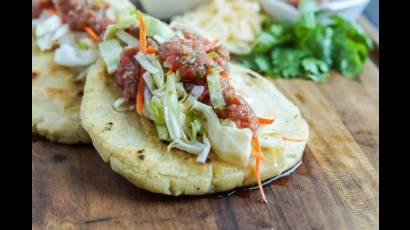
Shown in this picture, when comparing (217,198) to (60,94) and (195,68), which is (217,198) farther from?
(60,94)

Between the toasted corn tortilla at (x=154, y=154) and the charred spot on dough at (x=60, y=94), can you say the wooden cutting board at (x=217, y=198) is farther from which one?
the charred spot on dough at (x=60, y=94)

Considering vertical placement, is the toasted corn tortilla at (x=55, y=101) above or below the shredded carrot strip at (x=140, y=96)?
below

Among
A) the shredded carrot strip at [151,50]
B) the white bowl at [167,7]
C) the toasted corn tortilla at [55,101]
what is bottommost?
the white bowl at [167,7]

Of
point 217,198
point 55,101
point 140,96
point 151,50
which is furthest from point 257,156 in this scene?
point 55,101

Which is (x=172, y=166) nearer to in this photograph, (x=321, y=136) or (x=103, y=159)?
(x=103, y=159)

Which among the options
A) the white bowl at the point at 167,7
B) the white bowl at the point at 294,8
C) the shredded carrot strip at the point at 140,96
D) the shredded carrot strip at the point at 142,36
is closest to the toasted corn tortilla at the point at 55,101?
the shredded carrot strip at the point at 140,96
